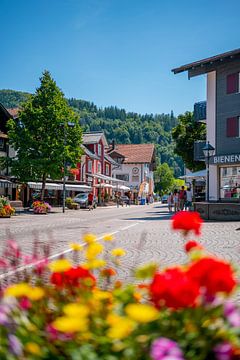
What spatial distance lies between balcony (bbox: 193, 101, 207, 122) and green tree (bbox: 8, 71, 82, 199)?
34.2 ft

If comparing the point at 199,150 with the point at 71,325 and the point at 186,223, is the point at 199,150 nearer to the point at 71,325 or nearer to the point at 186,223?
the point at 186,223

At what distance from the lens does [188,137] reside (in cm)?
4100

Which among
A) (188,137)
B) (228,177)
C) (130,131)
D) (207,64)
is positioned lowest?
(228,177)

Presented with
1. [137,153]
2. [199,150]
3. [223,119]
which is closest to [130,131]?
[137,153]

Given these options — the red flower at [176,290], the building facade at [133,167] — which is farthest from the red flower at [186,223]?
the building facade at [133,167]

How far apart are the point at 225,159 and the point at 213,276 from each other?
86.6 feet

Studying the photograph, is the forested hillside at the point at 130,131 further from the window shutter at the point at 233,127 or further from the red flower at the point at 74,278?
the red flower at the point at 74,278

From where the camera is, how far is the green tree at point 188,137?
40697 millimetres

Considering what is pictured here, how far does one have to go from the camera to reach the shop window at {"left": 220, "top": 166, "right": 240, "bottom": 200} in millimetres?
27750

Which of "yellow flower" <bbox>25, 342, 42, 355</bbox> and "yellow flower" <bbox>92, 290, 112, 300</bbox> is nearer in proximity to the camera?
"yellow flower" <bbox>25, 342, 42, 355</bbox>

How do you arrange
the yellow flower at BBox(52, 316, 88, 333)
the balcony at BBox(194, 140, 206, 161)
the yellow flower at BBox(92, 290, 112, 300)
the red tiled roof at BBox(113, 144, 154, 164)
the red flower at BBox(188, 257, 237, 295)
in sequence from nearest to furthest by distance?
the yellow flower at BBox(52, 316, 88, 333), the red flower at BBox(188, 257, 237, 295), the yellow flower at BBox(92, 290, 112, 300), the balcony at BBox(194, 140, 206, 161), the red tiled roof at BBox(113, 144, 154, 164)

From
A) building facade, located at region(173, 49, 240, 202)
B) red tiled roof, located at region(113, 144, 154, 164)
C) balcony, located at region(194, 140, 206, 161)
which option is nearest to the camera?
building facade, located at region(173, 49, 240, 202)

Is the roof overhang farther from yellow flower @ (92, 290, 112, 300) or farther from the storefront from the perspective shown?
yellow flower @ (92, 290, 112, 300)

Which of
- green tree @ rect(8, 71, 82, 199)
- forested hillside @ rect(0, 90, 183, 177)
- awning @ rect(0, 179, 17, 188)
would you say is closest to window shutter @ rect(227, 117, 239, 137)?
green tree @ rect(8, 71, 82, 199)
